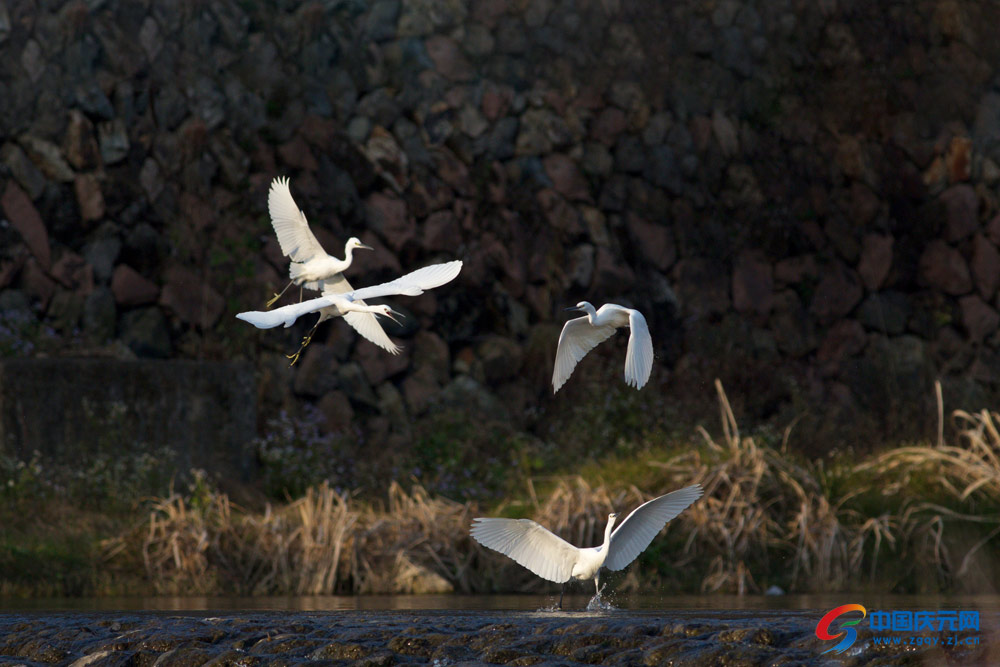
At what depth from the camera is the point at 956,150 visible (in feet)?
42.6

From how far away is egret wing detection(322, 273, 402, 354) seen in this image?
561cm

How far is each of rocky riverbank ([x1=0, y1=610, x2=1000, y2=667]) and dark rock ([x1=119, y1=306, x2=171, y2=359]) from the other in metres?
5.48

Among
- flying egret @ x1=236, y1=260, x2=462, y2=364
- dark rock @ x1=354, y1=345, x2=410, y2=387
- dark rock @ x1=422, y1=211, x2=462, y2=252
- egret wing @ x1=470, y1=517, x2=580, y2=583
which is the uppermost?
dark rock @ x1=422, y1=211, x2=462, y2=252

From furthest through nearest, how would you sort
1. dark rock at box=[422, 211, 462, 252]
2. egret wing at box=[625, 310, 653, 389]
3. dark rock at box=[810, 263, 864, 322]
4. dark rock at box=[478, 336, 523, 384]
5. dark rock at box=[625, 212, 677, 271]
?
dark rock at box=[810, 263, 864, 322], dark rock at box=[625, 212, 677, 271], dark rock at box=[422, 211, 462, 252], dark rock at box=[478, 336, 523, 384], egret wing at box=[625, 310, 653, 389]

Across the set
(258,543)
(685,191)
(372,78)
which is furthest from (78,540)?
(685,191)

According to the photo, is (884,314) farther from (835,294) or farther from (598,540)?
(598,540)

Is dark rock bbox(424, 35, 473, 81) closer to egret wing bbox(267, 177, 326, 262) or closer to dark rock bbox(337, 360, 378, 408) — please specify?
dark rock bbox(337, 360, 378, 408)

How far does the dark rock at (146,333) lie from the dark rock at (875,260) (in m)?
6.13

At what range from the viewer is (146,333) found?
10367 millimetres

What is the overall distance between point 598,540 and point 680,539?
18.6 inches

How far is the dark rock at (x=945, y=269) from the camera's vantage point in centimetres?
1273

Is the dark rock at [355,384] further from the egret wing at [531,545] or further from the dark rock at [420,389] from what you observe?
the egret wing at [531,545]

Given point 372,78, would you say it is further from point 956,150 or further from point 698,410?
point 956,150
